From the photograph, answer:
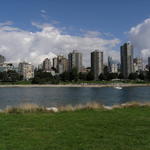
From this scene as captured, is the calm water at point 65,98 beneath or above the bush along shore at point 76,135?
beneath

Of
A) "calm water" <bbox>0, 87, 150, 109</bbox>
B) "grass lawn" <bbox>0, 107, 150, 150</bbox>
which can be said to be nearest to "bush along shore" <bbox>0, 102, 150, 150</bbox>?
"grass lawn" <bbox>0, 107, 150, 150</bbox>

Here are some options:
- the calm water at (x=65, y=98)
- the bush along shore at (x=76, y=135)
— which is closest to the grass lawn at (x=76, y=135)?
the bush along shore at (x=76, y=135)

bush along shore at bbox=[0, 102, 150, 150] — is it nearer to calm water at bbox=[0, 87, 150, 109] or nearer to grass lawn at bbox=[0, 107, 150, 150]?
grass lawn at bbox=[0, 107, 150, 150]

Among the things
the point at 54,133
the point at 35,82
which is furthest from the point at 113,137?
the point at 35,82

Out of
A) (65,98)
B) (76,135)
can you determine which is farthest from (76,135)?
(65,98)

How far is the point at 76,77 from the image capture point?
191m

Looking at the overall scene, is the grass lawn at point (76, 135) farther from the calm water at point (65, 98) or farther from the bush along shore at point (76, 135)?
the calm water at point (65, 98)

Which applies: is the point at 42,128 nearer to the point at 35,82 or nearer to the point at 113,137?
the point at 113,137

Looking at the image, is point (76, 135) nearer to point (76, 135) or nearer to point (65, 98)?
point (76, 135)

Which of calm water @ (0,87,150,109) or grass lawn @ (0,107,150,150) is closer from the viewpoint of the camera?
grass lawn @ (0,107,150,150)

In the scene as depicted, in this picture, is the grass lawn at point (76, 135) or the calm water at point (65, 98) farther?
the calm water at point (65, 98)

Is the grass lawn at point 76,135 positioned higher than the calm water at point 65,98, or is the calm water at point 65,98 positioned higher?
the grass lawn at point 76,135

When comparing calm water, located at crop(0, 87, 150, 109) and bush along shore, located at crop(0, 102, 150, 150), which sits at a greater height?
bush along shore, located at crop(0, 102, 150, 150)

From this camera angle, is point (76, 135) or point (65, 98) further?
point (65, 98)
